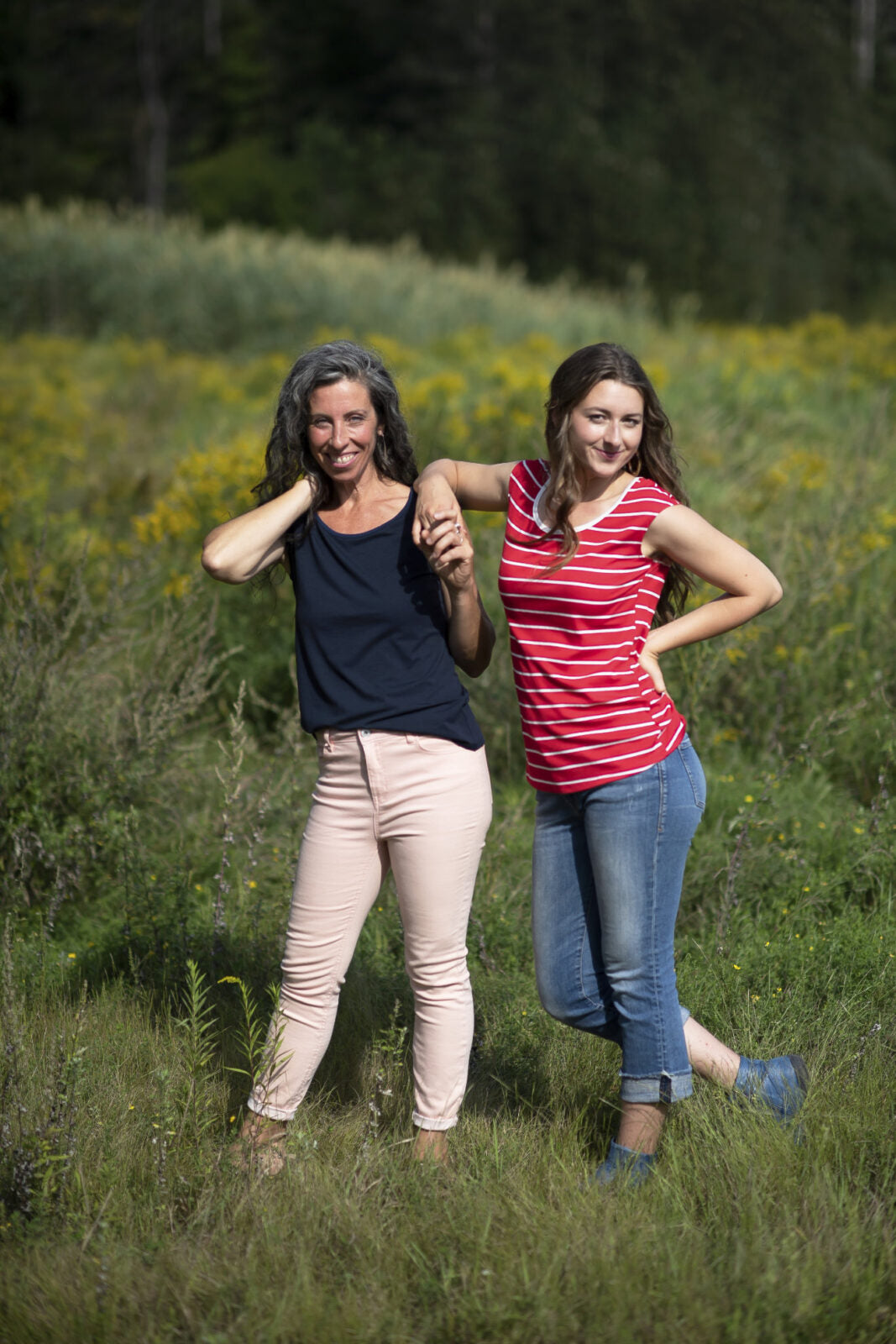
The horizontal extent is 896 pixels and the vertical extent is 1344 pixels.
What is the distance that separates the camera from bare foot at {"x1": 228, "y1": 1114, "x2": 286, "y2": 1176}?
2.50 meters

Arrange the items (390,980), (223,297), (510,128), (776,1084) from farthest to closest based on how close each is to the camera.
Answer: (510,128) → (223,297) → (390,980) → (776,1084)

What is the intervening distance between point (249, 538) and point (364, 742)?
485 millimetres

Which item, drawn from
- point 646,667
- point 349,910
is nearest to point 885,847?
point 646,667

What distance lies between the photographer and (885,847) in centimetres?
363

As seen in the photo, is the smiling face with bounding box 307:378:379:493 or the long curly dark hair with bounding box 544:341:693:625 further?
the smiling face with bounding box 307:378:379:493

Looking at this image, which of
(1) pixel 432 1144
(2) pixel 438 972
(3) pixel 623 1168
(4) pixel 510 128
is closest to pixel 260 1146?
(1) pixel 432 1144

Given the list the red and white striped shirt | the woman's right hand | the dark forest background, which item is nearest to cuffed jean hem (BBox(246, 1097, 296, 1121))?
the red and white striped shirt

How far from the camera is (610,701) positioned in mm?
2398

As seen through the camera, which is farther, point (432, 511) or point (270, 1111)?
point (270, 1111)

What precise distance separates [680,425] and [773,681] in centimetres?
314

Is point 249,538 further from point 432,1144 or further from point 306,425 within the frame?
point 432,1144

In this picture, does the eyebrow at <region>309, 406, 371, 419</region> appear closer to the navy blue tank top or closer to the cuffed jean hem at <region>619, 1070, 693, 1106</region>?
the navy blue tank top

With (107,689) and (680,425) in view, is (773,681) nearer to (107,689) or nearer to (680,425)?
(107,689)

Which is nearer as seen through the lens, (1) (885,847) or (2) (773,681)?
(1) (885,847)
